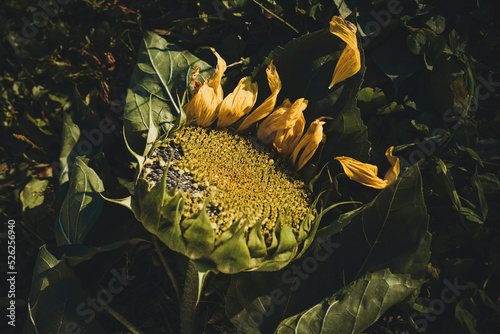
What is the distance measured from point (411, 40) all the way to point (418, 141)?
0.37 meters

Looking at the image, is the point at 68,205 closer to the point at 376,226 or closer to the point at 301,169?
the point at 301,169

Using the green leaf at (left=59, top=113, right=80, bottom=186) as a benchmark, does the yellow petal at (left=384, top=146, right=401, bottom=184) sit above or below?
above

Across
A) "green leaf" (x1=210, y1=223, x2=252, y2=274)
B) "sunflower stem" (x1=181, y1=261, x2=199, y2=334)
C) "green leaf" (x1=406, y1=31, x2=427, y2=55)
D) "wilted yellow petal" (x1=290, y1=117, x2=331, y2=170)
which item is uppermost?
"green leaf" (x1=406, y1=31, x2=427, y2=55)

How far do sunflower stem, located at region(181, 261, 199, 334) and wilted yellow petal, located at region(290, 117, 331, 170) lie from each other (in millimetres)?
510

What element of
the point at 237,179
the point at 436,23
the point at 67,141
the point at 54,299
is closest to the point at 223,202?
the point at 237,179

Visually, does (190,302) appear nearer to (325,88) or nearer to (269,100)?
(269,100)

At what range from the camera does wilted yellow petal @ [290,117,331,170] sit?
5.12 feet

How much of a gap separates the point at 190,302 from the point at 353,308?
599mm

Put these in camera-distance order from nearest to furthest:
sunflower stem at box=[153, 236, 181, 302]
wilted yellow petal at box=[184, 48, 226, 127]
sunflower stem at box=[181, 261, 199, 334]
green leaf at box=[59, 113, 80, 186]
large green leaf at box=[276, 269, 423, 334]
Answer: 1. large green leaf at box=[276, 269, 423, 334]
2. wilted yellow petal at box=[184, 48, 226, 127]
3. sunflower stem at box=[181, 261, 199, 334]
4. sunflower stem at box=[153, 236, 181, 302]
5. green leaf at box=[59, 113, 80, 186]

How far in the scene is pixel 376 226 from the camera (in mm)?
1568

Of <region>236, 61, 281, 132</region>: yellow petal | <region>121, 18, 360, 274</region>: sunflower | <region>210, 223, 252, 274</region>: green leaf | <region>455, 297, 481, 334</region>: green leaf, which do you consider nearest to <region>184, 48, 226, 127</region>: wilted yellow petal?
<region>121, 18, 360, 274</region>: sunflower

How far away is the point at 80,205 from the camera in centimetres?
171

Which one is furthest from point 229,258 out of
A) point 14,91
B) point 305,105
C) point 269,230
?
point 14,91

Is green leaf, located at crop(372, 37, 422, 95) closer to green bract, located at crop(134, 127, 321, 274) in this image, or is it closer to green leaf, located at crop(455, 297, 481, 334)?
green bract, located at crop(134, 127, 321, 274)
